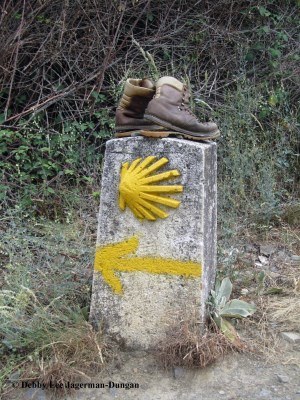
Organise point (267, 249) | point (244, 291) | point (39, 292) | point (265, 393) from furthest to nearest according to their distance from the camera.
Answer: point (267, 249), point (244, 291), point (39, 292), point (265, 393)

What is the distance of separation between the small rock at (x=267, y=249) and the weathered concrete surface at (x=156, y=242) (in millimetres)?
1353

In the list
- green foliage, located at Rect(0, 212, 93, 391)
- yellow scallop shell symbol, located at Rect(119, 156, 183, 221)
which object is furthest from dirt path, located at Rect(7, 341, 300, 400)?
yellow scallop shell symbol, located at Rect(119, 156, 183, 221)

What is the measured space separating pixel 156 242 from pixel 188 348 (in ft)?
1.81

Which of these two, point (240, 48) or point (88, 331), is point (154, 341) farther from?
point (240, 48)

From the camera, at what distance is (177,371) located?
290cm

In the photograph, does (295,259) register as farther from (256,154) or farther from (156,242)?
(156,242)

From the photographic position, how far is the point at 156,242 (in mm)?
2988

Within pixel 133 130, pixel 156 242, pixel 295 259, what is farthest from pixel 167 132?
pixel 295 259

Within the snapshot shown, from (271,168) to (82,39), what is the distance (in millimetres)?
2245

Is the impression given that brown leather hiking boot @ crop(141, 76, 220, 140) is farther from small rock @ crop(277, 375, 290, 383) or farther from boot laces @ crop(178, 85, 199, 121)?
small rock @ crop(277, 375, 290, 383)

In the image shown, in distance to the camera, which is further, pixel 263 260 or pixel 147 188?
pixel 263 260

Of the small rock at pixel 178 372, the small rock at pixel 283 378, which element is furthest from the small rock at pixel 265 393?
the small rock at pixel 178 372

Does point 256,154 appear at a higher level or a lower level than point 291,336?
higher

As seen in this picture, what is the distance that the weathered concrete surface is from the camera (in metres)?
2.93
